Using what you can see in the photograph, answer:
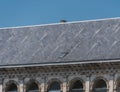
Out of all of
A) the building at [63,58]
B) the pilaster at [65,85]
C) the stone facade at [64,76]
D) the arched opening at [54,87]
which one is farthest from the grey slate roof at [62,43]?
the arched opening at [54,87]

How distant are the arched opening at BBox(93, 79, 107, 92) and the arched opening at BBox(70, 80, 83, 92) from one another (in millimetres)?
1049

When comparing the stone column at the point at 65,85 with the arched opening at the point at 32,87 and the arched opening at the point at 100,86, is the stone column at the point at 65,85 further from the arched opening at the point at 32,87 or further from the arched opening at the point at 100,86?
the arched opening at the point at 32,87

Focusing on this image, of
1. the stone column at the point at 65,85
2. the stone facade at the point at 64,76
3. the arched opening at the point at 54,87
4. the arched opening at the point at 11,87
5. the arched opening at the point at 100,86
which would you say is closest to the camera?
the stone facade at the point at 64,76

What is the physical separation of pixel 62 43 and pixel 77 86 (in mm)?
4152

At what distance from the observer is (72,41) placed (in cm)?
5084

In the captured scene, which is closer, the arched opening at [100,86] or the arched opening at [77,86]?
the arched opening at [100,86]

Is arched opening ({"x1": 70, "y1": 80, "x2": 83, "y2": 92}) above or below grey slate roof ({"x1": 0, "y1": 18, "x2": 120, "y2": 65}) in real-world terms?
below

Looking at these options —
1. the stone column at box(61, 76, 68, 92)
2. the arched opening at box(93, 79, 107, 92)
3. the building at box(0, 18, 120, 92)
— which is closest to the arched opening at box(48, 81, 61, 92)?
the building at box(0, 18, 120, 92)

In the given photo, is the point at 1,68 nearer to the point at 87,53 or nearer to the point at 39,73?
the point at 39,73

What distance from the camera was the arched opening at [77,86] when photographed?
4806 cm

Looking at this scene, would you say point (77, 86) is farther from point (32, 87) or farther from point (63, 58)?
point (32, 87)

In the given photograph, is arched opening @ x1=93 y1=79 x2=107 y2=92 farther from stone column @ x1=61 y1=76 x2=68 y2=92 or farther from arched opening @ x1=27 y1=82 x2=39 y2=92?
arched opening @ x1=27 y1=82 x2=39 y2=92

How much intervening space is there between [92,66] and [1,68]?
268 inches

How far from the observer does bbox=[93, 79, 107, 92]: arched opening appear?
A: 155ft
